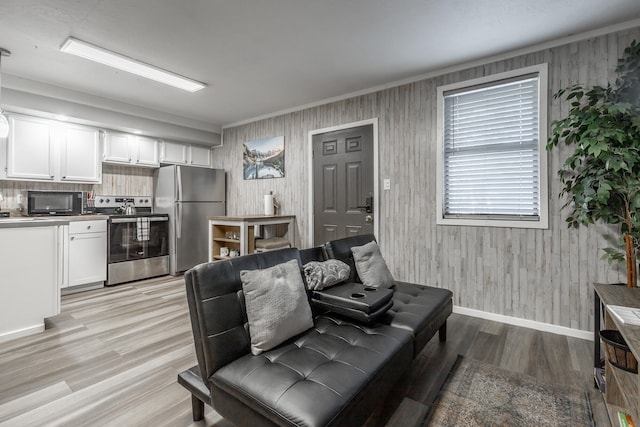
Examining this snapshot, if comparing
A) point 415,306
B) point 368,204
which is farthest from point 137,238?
point 415,306

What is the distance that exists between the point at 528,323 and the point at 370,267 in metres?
1.66

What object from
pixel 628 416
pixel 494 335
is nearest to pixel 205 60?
pixel 494 335

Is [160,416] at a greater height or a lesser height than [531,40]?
lesser

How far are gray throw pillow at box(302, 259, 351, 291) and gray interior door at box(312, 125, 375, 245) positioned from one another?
168 centimetres

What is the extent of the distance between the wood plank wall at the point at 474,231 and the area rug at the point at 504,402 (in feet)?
3.46

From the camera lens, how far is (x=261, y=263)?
1.71m

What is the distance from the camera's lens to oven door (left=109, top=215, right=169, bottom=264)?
423 centimetres

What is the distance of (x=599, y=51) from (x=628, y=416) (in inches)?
104

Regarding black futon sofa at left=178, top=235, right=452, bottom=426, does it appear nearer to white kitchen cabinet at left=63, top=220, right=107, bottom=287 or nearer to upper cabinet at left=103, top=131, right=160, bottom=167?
white kitchen cabinet at left=63, top=220, right=107, bottom=287

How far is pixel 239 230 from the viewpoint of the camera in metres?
4.02

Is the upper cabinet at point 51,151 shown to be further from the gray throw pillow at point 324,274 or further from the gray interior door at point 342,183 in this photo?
the gray throw pillow at point 324,274

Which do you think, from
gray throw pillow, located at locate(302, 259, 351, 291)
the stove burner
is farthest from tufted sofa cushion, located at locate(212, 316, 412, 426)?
the stove burner

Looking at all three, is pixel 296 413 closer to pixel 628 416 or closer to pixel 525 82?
pixel 628 416

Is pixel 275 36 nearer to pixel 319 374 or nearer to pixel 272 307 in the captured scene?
pixel 272 307
